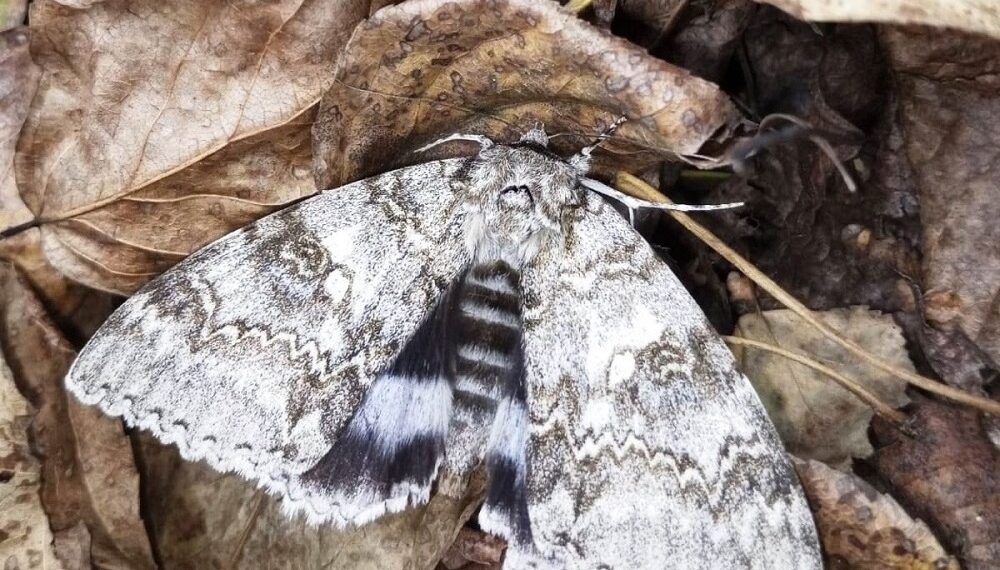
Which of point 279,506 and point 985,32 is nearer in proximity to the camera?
point 985,32

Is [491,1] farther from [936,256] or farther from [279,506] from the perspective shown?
[279,506]

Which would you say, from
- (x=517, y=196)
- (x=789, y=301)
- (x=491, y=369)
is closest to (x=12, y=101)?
(x=517, y=196)

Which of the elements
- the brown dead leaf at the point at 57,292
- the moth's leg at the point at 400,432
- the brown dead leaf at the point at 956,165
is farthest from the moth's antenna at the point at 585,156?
the brown dead leaf at the point at 57,292

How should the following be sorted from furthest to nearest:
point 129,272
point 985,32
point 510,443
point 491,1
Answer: point 129,272 → point 510,443 → point 491,1 → point 985,32

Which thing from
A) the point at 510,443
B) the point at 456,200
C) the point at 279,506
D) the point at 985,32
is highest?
the point at 985,32

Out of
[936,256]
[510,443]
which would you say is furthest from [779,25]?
[510,443]

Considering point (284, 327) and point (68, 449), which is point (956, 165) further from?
point (68, 449)

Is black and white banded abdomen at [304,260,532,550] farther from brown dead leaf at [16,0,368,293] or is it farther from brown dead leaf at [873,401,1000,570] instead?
brown dead leaf at [873,401,1000,570]
